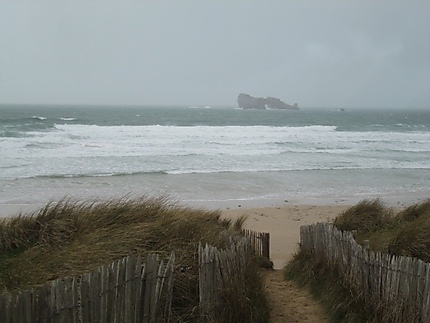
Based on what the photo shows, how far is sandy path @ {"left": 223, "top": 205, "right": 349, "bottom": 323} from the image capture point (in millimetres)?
6092

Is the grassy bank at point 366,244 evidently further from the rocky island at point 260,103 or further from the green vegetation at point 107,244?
the rocky island at point 260,103

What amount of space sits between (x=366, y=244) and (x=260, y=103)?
522ft

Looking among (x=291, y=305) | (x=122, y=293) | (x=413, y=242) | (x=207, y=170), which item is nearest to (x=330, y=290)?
(x=291, y=305)

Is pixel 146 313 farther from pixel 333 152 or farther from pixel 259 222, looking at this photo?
pixel 333 152

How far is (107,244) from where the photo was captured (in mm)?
5500

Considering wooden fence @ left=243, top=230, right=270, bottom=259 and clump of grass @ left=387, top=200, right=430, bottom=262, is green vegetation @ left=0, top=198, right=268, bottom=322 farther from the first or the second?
clump of grass @ left=387, top=200, right=430, bottom=262

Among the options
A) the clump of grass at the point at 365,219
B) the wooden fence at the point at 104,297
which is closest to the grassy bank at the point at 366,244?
the clump of grass at the point at 365,219

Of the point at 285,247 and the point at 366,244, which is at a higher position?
the point at 366,244

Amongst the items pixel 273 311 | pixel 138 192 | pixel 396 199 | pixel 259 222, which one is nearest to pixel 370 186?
pixel 396 199

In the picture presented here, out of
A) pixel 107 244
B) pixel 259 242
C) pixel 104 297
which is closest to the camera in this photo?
pixel 104 297

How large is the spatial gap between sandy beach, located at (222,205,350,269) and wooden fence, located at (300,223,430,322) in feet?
12.6

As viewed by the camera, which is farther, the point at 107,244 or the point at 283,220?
the point at 283,220

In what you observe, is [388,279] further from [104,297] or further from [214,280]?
[104,297]

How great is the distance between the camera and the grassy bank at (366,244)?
5.46m
